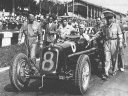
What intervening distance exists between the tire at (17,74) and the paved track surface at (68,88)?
0.16m

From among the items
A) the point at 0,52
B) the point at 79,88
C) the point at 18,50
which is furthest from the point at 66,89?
the point at 18,50

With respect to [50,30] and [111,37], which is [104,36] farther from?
[50,30]

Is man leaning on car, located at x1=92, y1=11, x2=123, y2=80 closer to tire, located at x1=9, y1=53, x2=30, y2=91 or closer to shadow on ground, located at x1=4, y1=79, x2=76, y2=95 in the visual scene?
shadow on ground, located at x1=4, y1=79, x2=76, y2=95

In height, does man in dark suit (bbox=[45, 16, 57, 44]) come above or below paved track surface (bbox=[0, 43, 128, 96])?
above

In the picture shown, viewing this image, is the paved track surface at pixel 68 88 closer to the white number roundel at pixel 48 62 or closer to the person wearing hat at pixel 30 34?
the white number roundel at pixel 48 62

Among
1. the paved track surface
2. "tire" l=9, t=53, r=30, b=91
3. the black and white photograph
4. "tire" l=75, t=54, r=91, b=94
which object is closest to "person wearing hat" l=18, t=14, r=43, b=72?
the black and white photograph

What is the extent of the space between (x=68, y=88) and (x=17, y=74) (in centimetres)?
132

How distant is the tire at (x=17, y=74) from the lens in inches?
198

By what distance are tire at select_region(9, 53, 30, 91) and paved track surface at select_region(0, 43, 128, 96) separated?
16 cm

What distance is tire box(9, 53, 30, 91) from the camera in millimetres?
5036

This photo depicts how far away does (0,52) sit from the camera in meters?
10.3

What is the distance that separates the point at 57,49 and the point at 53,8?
167ft

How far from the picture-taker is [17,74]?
5125 millimetres

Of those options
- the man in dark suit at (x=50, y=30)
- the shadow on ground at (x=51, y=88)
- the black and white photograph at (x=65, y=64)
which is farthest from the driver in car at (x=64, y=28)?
the shadow on ground at (x=51, y=88)
